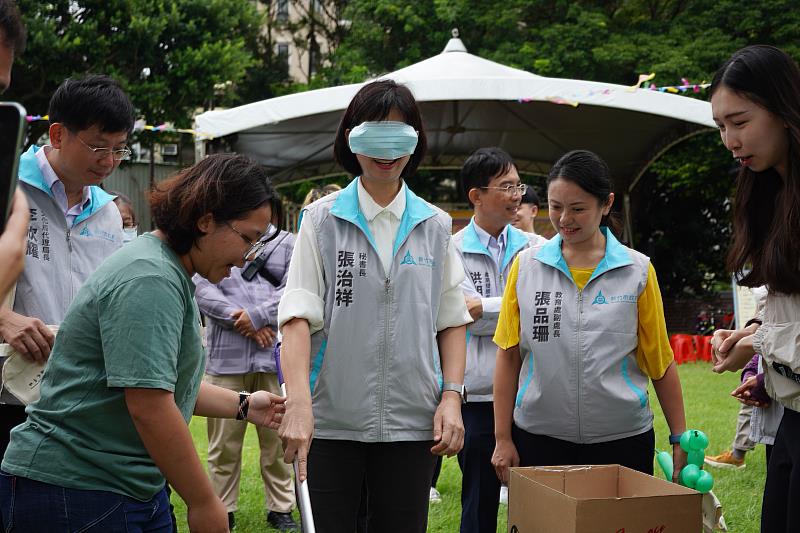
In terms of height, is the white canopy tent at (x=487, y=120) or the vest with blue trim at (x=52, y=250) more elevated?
the white canopy tent at (x=487, y=120)

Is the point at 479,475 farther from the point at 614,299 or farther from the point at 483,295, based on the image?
the point at 614,299

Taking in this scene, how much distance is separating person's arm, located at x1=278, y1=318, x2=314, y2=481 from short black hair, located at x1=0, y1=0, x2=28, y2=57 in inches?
42.2

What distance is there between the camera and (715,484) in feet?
20.2

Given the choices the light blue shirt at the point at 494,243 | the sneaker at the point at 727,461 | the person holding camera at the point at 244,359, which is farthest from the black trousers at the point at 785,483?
the sneaker at the point at 727,461

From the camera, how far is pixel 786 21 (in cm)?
1620

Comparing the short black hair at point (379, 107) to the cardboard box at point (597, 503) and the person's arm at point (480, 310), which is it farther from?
the person's arm at point (480, 310)

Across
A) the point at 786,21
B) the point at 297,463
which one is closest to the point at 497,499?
the point at 297,463

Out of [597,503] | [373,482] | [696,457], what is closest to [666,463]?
[696,457]

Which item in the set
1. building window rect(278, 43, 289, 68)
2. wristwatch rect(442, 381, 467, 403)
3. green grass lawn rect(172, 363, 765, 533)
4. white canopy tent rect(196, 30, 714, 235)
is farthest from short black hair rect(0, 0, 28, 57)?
building window rect(278, 43, 289, 68)

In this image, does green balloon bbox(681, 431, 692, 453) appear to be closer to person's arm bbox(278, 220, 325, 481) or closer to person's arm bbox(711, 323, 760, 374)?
person's arm bbox(711, 323, 760, 374)

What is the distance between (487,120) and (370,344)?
1251cm

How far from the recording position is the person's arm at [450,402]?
2746mm

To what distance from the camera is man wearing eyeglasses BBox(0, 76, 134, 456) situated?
3.17 metres

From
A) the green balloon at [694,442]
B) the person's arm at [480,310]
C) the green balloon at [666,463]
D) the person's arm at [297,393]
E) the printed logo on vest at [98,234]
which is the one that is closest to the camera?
the person's arm at [297,393]
